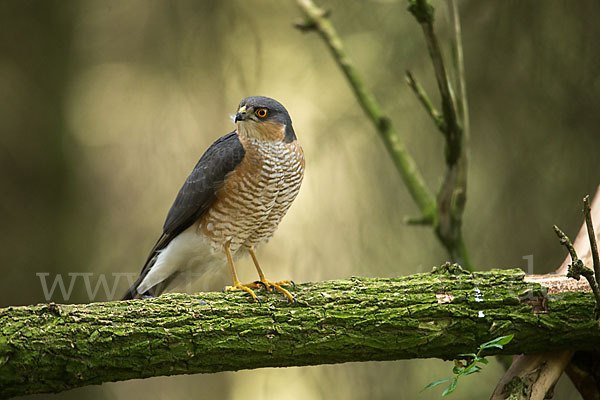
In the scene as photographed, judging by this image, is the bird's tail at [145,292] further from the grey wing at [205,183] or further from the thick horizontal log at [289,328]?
the thick horizontal log at [289,328]

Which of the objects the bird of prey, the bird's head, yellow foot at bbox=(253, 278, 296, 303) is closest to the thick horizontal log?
yellow foot at bbox=(253, 278, 296, 303)

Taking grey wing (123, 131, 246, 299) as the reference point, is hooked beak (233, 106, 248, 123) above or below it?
above

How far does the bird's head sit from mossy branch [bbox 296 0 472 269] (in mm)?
631

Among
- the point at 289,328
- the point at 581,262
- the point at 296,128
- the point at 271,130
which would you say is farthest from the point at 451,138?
the point at 296,128

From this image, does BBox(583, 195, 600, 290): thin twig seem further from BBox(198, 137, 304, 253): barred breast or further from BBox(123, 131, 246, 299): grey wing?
BBox(123, 131, 246, 299): grey wing

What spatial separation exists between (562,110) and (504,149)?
0.45 metres

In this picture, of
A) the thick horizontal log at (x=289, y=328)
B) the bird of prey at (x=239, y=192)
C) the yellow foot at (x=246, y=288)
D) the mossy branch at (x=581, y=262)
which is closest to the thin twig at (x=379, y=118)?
the bird of prey at (x=239, y=192)

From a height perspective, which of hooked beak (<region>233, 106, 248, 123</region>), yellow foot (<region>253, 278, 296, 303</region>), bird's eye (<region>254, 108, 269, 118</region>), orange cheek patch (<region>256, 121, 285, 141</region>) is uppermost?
hooked beak (<region>233, 106, 248, 123</region>)

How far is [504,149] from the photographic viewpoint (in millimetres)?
4125

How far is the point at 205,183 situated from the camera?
261 centimetres

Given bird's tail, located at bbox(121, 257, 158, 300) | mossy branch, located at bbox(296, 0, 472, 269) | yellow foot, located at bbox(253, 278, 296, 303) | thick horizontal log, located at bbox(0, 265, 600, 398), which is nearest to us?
thick horizontal log, located at bbox(0, 265, 600, 398)

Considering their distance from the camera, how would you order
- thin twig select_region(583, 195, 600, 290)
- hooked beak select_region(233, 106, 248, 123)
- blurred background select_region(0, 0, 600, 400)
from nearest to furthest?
thin twig select_region(583, 195, 600, 290) → hooked beak select_region(233, 106, 248, 123) → blurred background select_region(0, 0, 600, 400)

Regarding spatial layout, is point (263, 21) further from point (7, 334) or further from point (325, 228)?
point (7, 334)

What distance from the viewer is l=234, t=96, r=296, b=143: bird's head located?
2.41 metres
